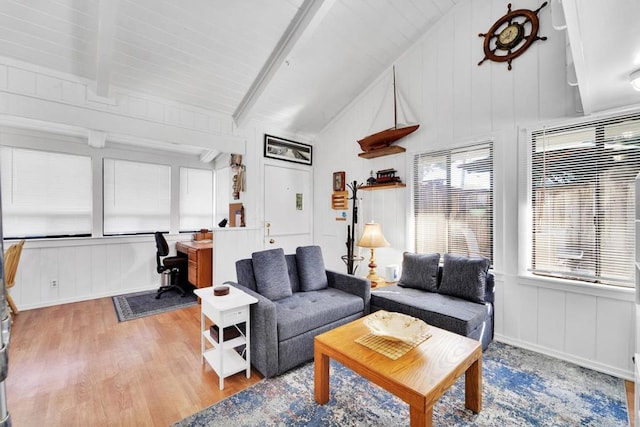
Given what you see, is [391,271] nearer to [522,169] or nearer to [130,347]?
[522,169]

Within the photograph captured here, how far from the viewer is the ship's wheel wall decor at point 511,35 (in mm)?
2803

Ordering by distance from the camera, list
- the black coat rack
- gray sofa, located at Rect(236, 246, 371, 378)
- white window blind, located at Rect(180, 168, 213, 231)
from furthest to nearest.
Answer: white window blind, located at Rect(180, 168, 213, 231), the black coat rack, gray sofa, located at Rect(236, 246, 371, 378)

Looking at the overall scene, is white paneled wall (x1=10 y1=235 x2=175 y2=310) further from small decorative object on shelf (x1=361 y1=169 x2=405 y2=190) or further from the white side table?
small decorative object on shelf (x1=361 y1=169 x2=405 y2=190)

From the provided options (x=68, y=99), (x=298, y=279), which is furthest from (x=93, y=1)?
(x=298, y=279)

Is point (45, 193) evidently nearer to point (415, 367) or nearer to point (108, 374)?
point (108, 374)

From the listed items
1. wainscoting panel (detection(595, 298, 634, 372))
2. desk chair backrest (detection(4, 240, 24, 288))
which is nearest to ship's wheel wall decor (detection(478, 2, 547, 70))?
wainscoting panel (detection(595, 298, 634, 372))

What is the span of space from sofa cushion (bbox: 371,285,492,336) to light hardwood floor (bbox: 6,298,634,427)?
1.09m

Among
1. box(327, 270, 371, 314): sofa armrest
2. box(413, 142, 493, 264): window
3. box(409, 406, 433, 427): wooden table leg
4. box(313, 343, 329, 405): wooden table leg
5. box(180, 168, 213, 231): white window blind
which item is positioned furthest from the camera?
box(180, 168, 213, 231): white window blind

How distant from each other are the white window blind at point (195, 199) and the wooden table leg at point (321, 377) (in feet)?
14.0

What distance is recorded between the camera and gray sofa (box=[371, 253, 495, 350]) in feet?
8.45

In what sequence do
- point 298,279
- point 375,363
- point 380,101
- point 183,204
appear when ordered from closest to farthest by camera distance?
point 375,363, point 298,279, point 380,101, point 183,204

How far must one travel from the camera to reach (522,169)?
2877 millimetres

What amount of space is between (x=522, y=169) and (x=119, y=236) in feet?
17.9

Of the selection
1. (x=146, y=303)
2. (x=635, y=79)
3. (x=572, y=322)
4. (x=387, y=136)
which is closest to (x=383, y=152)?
(x=387, y=136)
